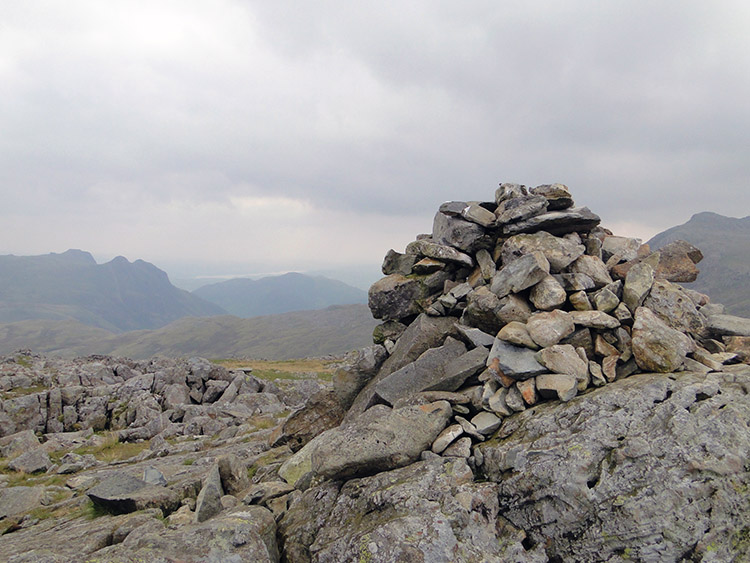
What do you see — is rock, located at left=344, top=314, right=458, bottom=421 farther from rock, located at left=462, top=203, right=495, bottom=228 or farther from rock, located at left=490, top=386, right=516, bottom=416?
rock, located at left=462, top=203, right=495, bottom=228

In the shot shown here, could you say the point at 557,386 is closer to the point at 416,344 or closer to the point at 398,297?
the point at 416,344

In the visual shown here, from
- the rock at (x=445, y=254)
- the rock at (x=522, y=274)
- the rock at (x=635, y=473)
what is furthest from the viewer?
the rock at (x=445, y=254)

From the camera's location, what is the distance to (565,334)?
1230 centimetres

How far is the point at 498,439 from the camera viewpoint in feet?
35.8

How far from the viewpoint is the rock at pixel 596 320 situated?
12.4m

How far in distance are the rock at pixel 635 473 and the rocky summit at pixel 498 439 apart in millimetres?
37

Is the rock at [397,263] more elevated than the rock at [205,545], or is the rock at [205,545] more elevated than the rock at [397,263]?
the rock at [397,263]

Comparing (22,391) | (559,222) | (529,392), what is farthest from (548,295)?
(22,391)

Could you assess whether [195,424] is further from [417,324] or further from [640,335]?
[640,335]

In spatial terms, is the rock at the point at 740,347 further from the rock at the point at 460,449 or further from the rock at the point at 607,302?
the rock at the point at 460,449

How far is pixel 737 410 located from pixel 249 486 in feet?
48.7

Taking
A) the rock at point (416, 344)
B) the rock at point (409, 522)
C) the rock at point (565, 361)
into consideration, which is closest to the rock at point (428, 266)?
the rock at point (416, 344)

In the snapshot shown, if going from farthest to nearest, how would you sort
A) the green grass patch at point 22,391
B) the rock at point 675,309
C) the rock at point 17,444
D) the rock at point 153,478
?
the green grass patch at point 22,391
the rock at point 17,444
the rock at point 153,478
the rock at point 675,309

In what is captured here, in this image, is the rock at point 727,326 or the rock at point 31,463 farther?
the rock at point 31,463
